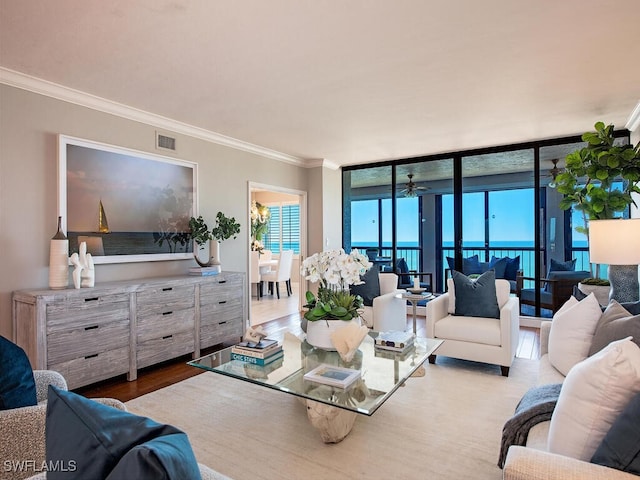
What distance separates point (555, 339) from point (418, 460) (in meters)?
1.12

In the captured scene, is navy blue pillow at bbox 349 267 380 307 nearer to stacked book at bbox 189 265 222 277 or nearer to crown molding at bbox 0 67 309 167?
stacked book at bbox 189 265 222 277

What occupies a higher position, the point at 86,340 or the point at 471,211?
the point at 471,211

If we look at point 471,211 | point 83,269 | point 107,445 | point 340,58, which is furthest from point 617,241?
point 471,211

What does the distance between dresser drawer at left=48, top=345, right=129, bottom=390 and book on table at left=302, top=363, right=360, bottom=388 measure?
6.41 feet

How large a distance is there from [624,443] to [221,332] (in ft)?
12.6

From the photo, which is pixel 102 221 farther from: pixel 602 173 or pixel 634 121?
pixel 634 121

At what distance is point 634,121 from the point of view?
418cm

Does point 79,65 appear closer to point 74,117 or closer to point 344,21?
point 74,117

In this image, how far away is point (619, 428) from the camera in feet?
3.76

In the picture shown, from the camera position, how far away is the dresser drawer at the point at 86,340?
9.49 ft

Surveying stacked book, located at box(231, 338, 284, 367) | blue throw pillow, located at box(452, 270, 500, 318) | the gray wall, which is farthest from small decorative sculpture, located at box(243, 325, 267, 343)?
blue throw pillow, located at box(452, 270, 500, 318)

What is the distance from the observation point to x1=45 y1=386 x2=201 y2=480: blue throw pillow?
695 millimetres

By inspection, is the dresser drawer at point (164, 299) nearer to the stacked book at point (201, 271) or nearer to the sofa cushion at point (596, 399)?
the stacked book at point (201, 271)

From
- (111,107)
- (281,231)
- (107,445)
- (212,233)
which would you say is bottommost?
(107,445)
